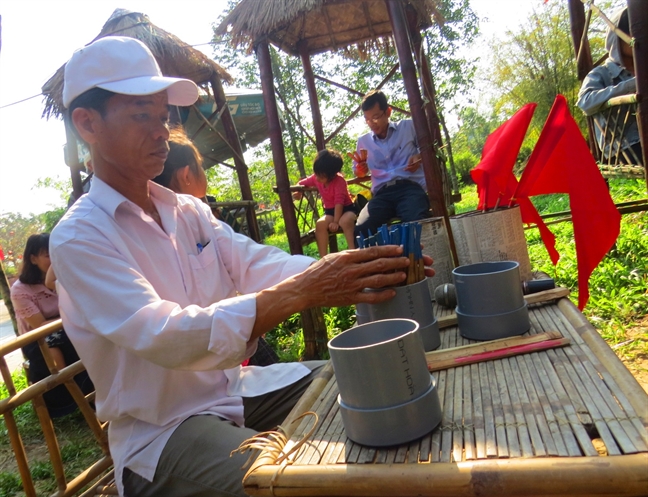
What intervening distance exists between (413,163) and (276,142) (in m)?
1.32

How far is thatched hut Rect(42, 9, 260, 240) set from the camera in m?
5.73

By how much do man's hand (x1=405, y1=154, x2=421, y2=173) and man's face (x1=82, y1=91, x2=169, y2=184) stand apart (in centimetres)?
318

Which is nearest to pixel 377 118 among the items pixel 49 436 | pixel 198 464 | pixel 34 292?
pixel 34 292

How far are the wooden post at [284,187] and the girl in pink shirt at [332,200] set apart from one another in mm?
1002

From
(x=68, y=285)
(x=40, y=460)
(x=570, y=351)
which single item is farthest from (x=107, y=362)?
(x=40, y=460)

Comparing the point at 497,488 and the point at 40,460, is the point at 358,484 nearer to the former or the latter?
the point at 497,488

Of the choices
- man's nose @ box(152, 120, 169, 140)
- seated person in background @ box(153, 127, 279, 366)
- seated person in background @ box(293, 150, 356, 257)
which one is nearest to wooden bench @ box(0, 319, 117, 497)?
man's nose @ box(152, 120, 169, 140)

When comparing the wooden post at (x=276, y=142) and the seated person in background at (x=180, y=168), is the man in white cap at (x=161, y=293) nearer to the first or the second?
the seated person in background at (x=180, y=168)

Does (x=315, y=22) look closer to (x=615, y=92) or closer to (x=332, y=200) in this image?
(x=332, y=200)

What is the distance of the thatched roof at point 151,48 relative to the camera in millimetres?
5723

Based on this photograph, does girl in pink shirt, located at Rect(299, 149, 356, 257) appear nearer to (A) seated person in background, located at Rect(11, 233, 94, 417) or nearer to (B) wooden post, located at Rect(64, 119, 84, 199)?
(A) seated person in background, located at Rect(11, 233, 94, 417)

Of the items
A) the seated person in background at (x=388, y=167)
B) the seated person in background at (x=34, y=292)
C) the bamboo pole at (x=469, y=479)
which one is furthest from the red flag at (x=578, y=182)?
the seated person in background at (x=34, y=292)

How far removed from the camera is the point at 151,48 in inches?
226

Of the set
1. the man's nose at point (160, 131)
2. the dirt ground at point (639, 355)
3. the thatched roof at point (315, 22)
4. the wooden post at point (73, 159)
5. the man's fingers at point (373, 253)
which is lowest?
the dirt ground at point (639, 355)
